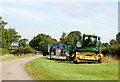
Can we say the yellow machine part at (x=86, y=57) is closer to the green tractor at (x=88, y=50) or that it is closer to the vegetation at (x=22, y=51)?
the green tractor at (x=88, y=50)

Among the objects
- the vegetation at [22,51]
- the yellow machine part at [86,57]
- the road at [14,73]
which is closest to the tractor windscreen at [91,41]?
the yellow machine part at [86,57]

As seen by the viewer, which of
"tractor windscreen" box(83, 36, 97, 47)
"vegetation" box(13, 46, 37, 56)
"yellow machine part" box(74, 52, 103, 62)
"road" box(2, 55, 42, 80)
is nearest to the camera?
"road" box(2, 55, 42, 80)

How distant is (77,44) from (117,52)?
6.25 metres

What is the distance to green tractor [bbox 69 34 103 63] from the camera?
54.0ft

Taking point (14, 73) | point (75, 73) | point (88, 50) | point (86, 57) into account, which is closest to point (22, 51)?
point (88, 50)

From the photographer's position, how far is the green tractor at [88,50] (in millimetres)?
16453

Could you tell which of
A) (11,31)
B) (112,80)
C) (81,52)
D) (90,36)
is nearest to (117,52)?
(90,36)

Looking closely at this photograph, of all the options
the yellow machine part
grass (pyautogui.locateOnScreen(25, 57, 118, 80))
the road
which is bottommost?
the road

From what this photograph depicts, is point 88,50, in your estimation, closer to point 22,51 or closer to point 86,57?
point 86,57

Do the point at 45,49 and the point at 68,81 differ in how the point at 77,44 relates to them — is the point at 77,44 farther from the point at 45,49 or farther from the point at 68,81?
the point at 45,49

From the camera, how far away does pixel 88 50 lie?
1711 cm

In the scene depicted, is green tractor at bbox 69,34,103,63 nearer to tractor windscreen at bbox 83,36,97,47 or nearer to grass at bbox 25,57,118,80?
tractor windscreen at bbox 83,36,97,47

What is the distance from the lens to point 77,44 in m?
19.0

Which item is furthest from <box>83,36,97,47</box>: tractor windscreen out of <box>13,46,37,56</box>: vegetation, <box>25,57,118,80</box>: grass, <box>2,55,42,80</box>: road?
<box>13,46,37,56</box>: vegetation
